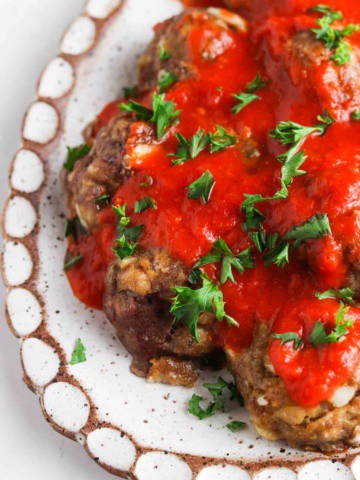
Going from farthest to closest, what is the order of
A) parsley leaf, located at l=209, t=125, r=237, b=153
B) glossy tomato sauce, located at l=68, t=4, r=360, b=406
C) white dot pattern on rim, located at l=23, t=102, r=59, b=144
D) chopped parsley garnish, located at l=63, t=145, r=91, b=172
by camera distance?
white dot pattern on rim, located at l=23, t=102, r=59, b=144 < chopped parsley garnish, located at l=63, t=145, r=91, b=172 < parsley leaf, located at l=209, t=125, r=237, b=153 < glossy tomato sauce, located at l=68, t=4, r=360, b=406

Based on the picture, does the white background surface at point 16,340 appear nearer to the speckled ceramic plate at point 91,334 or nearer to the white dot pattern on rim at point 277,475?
the speckled ceramic plate at point 91,334

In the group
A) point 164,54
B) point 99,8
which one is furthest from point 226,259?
point 99,8

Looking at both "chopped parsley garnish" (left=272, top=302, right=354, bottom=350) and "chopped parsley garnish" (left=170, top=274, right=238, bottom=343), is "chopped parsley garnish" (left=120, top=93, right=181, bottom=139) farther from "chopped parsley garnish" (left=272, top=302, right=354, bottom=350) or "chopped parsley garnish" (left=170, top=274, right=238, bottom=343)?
"chopped parsley garnish" (left=272, top=302, right=354, bottom=350)

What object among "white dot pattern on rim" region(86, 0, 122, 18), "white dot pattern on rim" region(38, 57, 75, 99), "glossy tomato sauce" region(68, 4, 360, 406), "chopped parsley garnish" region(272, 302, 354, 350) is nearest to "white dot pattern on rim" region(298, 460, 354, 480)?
"glossy tomato sauce" region(68, 4, 360, 406)

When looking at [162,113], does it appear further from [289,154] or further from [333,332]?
[333,332]

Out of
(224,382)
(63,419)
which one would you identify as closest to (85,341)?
(63,419)

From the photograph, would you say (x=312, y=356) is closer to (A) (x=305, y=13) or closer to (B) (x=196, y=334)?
(B) (x=196, y=334)

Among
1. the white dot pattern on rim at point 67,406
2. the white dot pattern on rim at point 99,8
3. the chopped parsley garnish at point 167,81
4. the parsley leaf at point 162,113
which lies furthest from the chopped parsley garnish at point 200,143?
the white dot pattern on rim at point 99,8
